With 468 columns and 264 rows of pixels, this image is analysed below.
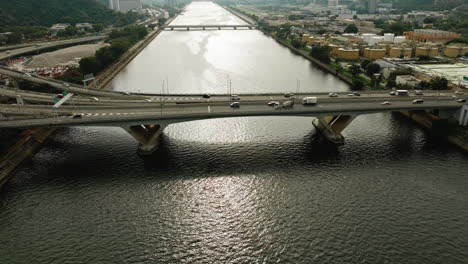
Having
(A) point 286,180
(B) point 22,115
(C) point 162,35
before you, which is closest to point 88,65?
(B) point 22,115

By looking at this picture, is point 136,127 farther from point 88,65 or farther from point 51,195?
point 88,65

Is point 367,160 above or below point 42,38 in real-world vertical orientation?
below

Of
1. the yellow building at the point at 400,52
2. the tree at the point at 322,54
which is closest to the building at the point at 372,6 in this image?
the yellow building at the point at 400,52

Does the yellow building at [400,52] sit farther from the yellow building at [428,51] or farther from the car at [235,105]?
the car at [235,105]

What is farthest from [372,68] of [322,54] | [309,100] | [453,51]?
[309,100]

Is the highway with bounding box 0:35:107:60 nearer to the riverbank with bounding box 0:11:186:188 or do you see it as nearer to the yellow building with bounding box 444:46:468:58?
the riverbank with bounding box 0:11:186:188

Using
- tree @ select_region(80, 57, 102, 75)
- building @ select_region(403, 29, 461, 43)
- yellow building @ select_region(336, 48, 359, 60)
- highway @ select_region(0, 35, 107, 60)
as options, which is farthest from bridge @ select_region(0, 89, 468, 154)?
building @ select_region(403, 29, 461, 43)
